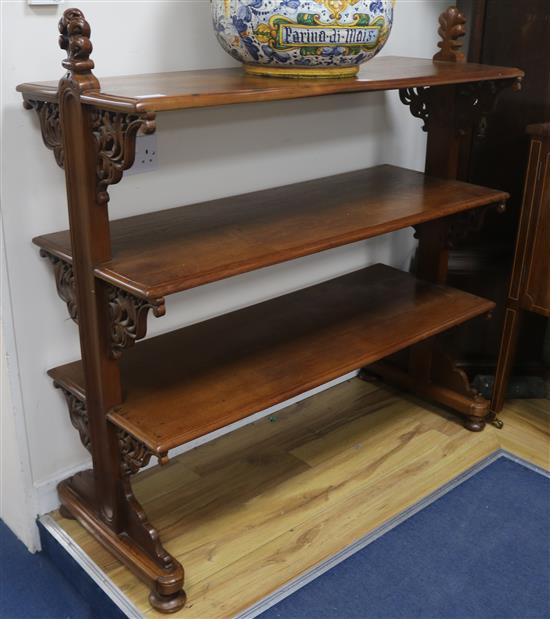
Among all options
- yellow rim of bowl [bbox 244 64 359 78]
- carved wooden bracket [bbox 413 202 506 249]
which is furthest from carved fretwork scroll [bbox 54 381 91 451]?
carved wooden bracket [bbox 413 202 506 249]

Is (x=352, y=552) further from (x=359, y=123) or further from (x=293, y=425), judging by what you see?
(x=359, y=123)

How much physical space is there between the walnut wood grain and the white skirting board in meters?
0.66

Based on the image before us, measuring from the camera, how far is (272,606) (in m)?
1.56

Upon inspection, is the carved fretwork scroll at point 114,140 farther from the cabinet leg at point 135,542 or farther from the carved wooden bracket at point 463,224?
the carved wooden bracket at point 463,224

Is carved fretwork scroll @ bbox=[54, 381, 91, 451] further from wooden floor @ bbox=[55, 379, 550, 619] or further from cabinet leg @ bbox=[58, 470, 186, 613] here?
wooden floor @ bbox=[55, 379, 550, 619]

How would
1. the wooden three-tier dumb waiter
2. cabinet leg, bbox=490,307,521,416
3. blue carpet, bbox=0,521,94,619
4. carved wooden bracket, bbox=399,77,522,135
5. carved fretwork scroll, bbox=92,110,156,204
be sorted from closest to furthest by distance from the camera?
carved fretwork scroll, bbox=92,110,156,204 → the wooden three-tier dumb waiter → blue carpet, bbox=0,521,94,619 → carved wooden bracket, bbox=399,77,522,135 → cabinet leg, bbox=490,307,521,416

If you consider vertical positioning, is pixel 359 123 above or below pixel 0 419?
above

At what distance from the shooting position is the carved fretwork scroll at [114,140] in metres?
1.21

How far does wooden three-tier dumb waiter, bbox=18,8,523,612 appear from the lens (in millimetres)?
1329

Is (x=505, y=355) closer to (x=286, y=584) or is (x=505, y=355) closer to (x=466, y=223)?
(x=466, y=223)

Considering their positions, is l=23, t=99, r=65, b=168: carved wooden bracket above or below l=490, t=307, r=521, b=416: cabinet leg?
above

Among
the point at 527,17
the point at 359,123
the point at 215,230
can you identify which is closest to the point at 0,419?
the point at 215,230

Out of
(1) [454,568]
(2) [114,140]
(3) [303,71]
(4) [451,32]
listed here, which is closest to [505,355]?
(1) [454,568]

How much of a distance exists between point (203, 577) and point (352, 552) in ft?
1.12
